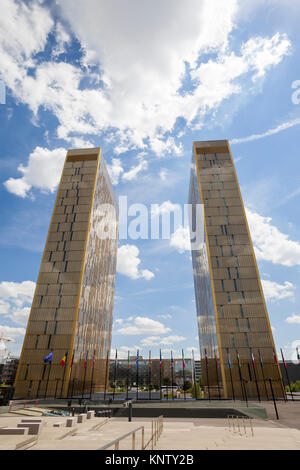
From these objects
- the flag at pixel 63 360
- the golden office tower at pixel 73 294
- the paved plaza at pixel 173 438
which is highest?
the golden office tower at pixel 73 294

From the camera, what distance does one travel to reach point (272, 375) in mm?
44719

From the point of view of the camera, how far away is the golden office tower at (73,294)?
150 feet

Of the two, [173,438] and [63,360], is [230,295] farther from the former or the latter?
[173,438]

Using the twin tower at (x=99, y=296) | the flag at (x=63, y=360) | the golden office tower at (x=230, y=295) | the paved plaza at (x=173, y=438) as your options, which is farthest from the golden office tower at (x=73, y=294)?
the golden office tower at (x=230, y=295)

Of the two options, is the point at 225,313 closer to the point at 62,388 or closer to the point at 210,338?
the point at 210,338

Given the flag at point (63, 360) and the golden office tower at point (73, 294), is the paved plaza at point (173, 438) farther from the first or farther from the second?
the golden office tower at point (73, 294)

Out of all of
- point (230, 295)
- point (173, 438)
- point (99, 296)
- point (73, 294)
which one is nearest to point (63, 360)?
point (73, 294)

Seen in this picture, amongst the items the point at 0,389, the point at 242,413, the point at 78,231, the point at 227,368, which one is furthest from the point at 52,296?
the point at 242,413

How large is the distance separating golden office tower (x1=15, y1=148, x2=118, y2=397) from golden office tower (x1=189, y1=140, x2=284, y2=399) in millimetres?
24710

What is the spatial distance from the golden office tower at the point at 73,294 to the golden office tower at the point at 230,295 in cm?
2471

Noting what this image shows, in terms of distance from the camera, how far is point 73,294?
169 feet

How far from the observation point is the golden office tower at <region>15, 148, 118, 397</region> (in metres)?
45.8

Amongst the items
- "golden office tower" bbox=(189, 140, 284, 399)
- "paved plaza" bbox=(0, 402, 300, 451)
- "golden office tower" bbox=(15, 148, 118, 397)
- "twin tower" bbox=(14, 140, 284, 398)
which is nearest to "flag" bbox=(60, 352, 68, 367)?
"twin tower" bbox=(14, 140, 284, 398)
